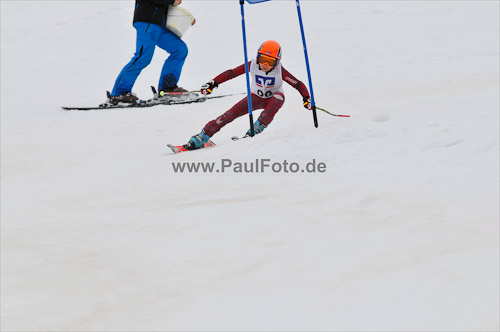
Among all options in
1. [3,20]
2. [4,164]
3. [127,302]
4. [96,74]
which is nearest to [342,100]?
[4,164]

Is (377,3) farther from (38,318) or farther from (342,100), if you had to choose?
(38,318)

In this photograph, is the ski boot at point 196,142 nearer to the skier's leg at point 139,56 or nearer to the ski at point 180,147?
the ski at point 180,147

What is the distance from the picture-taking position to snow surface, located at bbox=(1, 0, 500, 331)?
2.59 m

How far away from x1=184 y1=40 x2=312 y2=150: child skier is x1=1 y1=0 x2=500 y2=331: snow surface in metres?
0.61

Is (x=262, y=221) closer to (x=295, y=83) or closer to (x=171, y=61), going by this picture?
(x=295, y=83)

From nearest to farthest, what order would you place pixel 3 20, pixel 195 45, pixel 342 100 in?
pixel 342 100, pixel 195 45, pixel 3 20

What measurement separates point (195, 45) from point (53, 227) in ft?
28.7

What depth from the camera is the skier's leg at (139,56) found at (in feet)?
28.9

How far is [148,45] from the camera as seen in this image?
29.0ft

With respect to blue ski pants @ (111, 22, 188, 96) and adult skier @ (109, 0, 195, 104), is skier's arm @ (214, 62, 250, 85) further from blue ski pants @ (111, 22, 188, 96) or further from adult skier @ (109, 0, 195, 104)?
blue ski pants @ (111, 22, 188, 96)

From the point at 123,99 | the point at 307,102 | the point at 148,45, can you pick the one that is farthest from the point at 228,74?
the point at 123,99

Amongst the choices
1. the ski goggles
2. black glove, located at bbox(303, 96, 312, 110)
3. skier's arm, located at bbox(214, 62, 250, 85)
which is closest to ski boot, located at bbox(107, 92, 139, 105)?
skier's arm, located at bbox(214, 62, 250, 85)

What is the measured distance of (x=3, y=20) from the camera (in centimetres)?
1614

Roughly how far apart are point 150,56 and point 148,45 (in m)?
0.21
